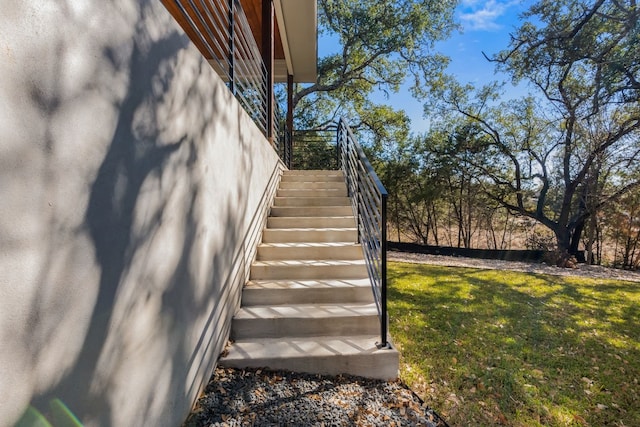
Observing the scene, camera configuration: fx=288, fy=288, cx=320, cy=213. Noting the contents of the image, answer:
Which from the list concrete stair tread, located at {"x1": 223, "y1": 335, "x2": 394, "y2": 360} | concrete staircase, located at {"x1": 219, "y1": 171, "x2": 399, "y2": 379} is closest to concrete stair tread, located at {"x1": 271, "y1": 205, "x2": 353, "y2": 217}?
concrete staircase, located at {"x1": 219, "y1": 171, "x2": 399, "y2": 379}

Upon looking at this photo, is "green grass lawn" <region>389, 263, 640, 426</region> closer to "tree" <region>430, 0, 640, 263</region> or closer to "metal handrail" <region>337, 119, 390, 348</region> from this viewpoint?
"metal handrail" <region>337, 119, 390, 348</region>

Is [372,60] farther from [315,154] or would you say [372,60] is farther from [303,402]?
[303,402]

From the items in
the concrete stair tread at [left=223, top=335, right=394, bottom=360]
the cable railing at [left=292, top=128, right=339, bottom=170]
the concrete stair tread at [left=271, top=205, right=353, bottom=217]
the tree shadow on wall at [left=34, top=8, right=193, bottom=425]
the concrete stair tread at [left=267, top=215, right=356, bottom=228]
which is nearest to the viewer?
the tree shadow on wall at [left=34, top=8, right=193, bottom=425]

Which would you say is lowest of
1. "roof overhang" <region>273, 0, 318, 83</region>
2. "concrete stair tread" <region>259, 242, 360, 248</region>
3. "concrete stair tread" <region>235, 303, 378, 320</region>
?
"concrete stair tread" <region>235, 303, 378, 320</region>

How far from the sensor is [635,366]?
7.29ft

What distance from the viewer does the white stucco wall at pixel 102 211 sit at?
64 cm

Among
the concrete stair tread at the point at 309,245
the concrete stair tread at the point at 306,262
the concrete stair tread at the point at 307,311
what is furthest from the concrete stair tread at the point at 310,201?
the concrete stair tread at the point at 307,311

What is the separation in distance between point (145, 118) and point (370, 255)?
174cm

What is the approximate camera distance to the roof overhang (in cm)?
431

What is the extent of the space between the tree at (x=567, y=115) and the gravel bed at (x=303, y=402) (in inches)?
299

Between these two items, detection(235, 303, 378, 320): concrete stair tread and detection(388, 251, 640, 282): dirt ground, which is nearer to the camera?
detection(235, 303, 378, 320): concrete stair tread

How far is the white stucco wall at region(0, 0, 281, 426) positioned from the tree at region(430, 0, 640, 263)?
8669 mm

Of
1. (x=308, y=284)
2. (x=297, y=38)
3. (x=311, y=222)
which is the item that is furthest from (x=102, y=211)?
Answer: (x=297, y=38)

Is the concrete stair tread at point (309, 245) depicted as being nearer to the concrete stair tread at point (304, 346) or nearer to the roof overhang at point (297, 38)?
the concrete stair tread at point (304, 346)
